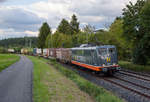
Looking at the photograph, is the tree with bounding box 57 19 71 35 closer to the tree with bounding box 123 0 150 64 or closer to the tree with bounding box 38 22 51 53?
the tree with bounding box 38 22 51 53

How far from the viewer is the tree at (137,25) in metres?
17.5

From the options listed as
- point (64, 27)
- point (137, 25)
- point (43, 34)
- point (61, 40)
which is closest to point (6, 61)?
point (61, 40)

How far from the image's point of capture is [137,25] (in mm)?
18938

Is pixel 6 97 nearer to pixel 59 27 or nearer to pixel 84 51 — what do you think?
pixel 84 51

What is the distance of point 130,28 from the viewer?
63.7ft

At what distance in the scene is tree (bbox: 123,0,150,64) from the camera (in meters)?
17.5

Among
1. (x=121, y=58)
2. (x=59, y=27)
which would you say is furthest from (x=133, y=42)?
(x=59, y=27)

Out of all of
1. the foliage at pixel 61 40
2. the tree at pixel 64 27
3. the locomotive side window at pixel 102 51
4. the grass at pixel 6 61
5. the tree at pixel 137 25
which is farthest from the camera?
the tree at pixel 64 27

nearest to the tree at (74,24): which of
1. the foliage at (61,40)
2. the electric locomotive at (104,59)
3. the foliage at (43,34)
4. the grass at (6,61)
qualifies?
the foliage at (43,34)

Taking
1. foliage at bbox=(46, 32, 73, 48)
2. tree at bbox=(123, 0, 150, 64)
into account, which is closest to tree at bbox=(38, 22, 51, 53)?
foliage at bbox=(46, 32, 73, 48)

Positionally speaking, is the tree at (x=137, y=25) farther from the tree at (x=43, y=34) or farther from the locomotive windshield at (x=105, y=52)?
the tree at (x=43, y=34)

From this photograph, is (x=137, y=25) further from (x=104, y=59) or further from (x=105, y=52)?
(x=104, y=59)

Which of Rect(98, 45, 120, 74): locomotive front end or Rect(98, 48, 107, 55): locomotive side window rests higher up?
Rect(98, 48, 107, 55): locomotive side window

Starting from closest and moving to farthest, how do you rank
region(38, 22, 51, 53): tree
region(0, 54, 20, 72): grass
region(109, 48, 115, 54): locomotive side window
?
region(109, 48, 115, 54): locomotive side window → region(0, 54, 20, 72): grass → region(38, 22, 51, 53): tree
